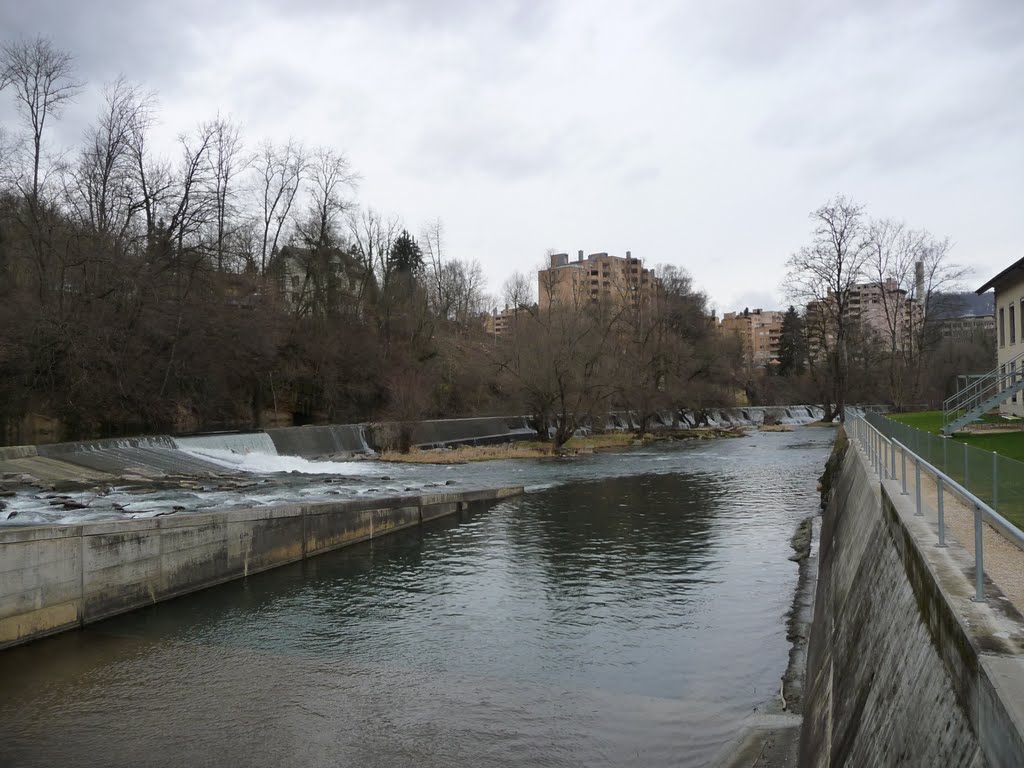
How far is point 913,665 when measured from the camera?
16.0 ft

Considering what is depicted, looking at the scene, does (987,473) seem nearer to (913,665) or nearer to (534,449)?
(913,665)

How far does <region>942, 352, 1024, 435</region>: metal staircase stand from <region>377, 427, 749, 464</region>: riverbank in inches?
772

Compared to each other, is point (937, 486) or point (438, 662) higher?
point (937, 486)

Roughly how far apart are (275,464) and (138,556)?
1917 cm

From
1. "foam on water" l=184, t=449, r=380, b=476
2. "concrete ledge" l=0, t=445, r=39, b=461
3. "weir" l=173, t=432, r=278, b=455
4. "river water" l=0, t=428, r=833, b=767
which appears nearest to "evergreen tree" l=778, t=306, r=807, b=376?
"foam on water" l=184, t=449, r=380, b=476

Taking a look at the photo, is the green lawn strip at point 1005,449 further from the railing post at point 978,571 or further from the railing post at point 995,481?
the railing post at point 978,571

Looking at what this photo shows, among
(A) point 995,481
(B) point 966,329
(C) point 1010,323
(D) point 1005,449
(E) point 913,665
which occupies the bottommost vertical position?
(E) point 913,665

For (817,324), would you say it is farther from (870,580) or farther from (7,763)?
(7,763)

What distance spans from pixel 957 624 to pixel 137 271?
38510 millimetres

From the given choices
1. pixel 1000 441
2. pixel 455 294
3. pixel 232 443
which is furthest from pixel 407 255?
pixel 1000 441

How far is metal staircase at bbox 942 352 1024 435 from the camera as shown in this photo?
81.4 ft

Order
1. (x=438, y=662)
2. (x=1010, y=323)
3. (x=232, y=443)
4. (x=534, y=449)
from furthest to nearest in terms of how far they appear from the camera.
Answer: (x=534, y=449)
(x=232, y=443)
(x=1010, y=323)
(x=438, y=662)

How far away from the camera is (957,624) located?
427 centimetres

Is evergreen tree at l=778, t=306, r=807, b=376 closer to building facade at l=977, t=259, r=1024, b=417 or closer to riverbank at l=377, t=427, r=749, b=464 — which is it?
riverbank at l=377, t=427, r=749, b=464
